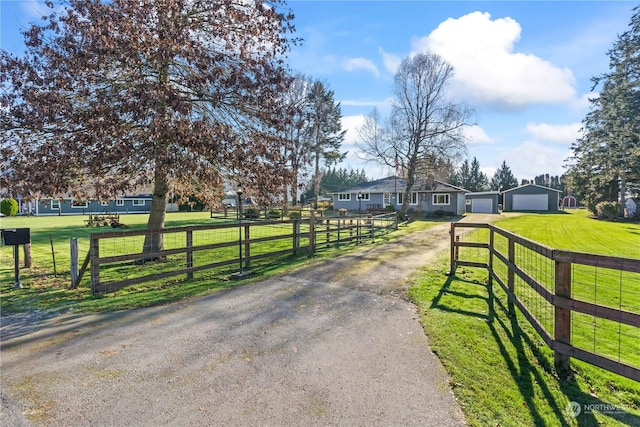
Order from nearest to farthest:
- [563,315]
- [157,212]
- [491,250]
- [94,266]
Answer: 1. [563,315]
2. [94,266]
3. [491,250]
4. [157,212]

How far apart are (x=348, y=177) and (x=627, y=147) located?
56.5 meters

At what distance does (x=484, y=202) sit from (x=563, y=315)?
134 feet

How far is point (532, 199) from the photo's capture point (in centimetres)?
4447

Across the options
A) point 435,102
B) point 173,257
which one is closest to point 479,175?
point 435,102

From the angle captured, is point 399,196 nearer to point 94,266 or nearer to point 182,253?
point 182,253

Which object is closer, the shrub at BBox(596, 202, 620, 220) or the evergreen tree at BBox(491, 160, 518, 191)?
the shrub at BBox(596, 202, 620, 220)

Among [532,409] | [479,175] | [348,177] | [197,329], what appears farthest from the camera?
[348,177]

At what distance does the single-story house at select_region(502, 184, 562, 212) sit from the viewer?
4334cm

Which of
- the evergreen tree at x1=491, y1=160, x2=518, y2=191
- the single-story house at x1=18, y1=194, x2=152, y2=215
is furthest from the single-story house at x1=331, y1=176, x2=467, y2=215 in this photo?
the evergreen tree at x1=491, y1=160, x2=518, y2=191

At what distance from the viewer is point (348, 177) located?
7981 centimetres

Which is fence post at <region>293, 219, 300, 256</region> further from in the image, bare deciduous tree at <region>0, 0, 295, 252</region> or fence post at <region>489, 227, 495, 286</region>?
fence post at <region>489, 227, 495, 286</region>

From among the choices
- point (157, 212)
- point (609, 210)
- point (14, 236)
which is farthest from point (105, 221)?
point (609, 210)

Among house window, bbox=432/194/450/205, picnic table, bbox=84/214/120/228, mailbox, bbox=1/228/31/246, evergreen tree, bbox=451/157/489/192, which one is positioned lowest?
picnic table, bbox=84/214/120/228

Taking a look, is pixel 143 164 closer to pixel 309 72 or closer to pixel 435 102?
pixel 435 102
